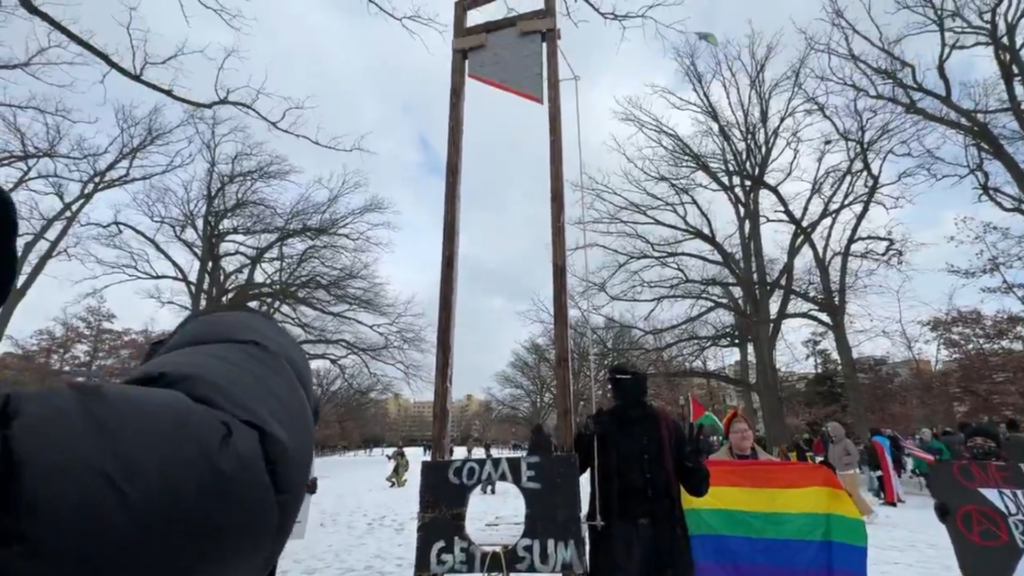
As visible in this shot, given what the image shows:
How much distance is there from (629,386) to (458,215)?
2.36 metres

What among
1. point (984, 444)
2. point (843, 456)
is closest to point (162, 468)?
point (984, 444)

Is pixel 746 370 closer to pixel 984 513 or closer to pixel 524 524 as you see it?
pixel 984 513

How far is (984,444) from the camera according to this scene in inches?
257

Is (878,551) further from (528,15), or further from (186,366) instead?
(186,366)

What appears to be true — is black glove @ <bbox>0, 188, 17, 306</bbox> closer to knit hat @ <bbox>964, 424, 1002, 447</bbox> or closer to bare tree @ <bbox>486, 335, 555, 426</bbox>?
knit hat @ <bbox>964, 424, 1002, 447</bbox>

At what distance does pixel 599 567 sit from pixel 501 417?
6024cm

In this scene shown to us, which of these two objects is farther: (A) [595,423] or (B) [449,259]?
(B) [449,259]

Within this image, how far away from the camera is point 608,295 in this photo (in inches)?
720

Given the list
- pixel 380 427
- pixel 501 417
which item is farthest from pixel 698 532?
pixel 380 427

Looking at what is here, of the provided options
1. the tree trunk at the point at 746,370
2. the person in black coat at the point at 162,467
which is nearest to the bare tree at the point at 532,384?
the tree trunk at the point at 746,370

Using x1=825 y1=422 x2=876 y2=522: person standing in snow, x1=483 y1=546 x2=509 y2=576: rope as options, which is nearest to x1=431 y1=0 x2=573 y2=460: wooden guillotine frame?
x1=483 y1=546 x2=509 y2=576: rope

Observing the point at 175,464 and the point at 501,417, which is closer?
the point at 175,464

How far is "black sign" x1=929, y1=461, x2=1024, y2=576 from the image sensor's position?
4.55 metres

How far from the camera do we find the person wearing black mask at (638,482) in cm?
350
